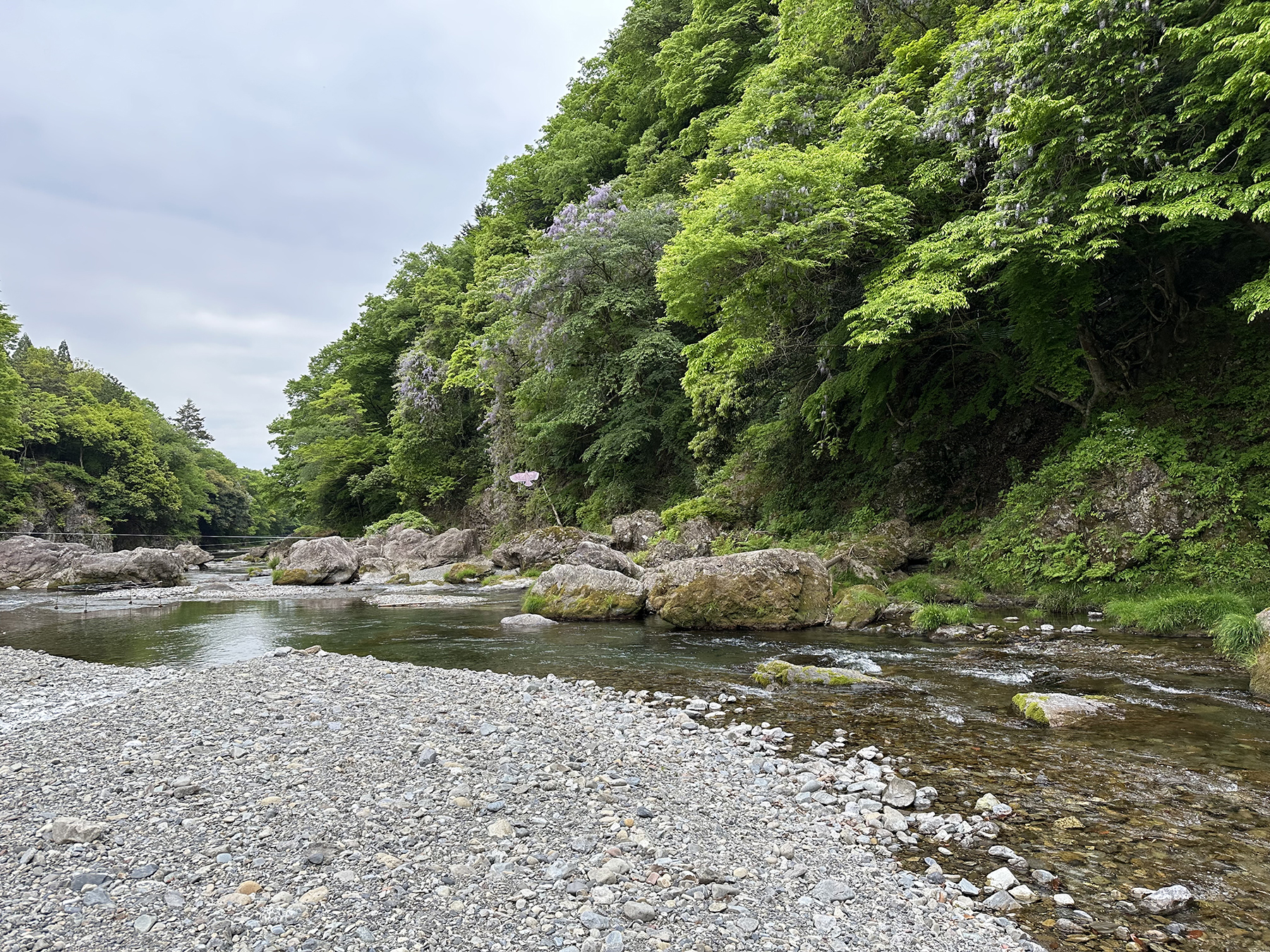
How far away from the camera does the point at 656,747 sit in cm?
547

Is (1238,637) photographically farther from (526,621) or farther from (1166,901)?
(526,621)

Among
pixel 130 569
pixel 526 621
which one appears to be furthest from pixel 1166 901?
pixel 130 569

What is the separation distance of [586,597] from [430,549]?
2048cm

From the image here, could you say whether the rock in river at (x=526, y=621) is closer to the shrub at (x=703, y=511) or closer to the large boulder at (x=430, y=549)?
the shrub at (x=703, y=511)

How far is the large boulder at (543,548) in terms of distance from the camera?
23.1 m

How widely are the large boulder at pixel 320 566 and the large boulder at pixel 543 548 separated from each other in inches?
223

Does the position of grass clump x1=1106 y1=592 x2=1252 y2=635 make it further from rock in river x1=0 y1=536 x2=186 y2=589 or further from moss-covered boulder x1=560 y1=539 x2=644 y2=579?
rock in river x1=0 y1=536 x2=186 y2=589

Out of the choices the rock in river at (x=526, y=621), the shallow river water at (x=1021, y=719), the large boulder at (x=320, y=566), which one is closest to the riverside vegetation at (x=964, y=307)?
the shallow river water at (x=1021, y=719)

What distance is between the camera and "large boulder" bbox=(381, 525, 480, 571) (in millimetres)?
30641

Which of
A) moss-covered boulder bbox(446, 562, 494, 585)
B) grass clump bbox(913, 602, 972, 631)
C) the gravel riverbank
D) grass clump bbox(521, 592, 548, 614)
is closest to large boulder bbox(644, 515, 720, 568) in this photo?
grass clump bbox(521, 592, 548, 614)

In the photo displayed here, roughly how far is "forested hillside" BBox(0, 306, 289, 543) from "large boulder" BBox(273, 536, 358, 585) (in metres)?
25.0

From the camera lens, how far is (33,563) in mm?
25375

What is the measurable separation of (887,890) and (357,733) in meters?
4.43

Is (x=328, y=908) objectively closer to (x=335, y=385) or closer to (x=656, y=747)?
(x=656, y=747)
